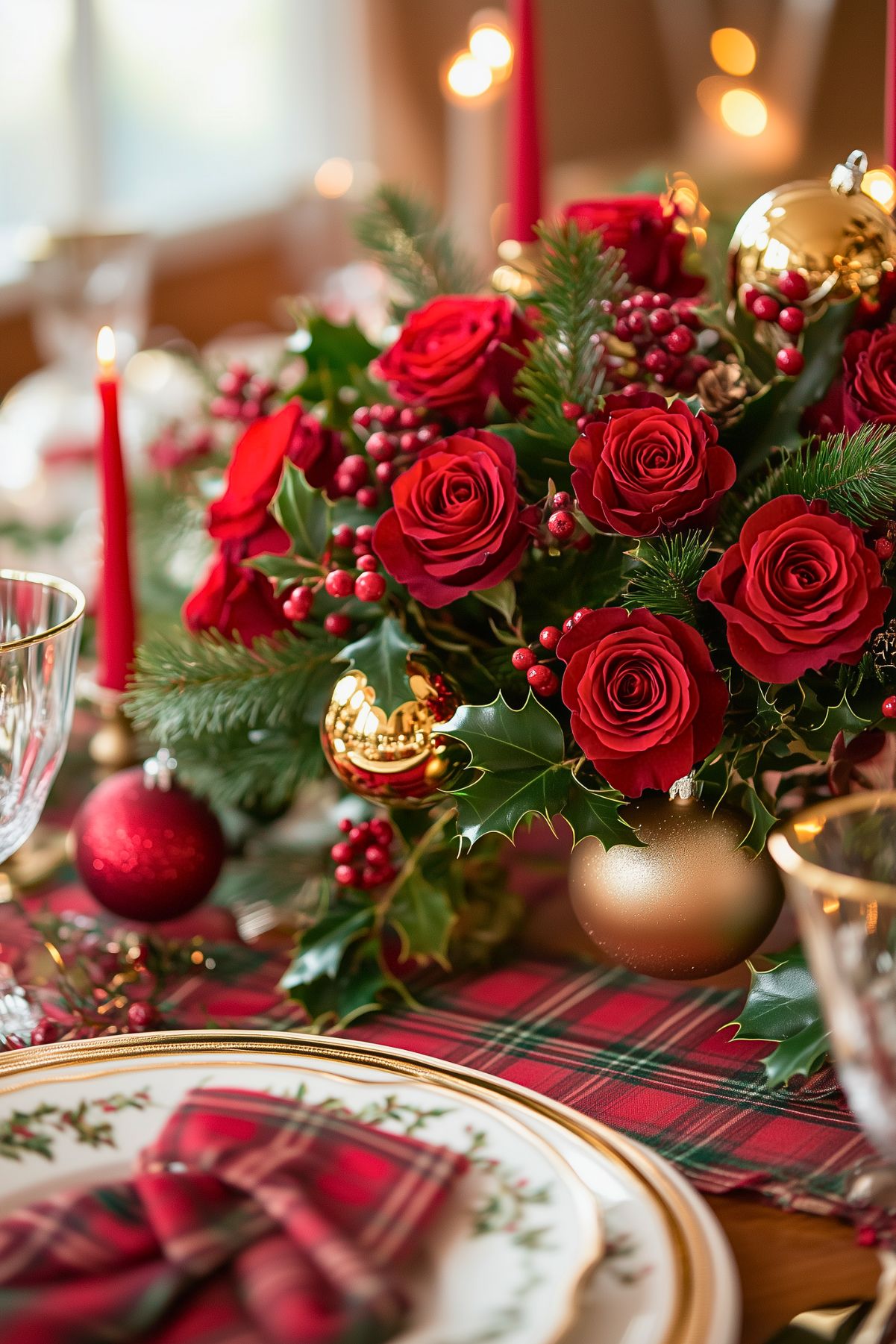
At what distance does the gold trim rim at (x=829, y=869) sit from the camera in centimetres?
35

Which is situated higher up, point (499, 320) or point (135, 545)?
point (499, 320)

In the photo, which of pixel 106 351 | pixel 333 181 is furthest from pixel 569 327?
pixel 333 181

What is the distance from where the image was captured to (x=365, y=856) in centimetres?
59

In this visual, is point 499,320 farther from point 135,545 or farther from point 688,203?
point 135,545

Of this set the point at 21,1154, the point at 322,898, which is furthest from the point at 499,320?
the point at 21,1154

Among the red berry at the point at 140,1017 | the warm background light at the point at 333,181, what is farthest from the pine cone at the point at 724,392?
the warm background light at the point at 333,181

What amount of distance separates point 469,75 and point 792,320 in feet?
1.60

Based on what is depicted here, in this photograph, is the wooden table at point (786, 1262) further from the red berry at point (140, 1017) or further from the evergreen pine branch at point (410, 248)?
the evergreen pine branch at point (410, 248)

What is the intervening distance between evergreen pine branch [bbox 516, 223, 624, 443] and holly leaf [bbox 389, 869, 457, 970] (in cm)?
20

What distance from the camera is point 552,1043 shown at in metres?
0.53

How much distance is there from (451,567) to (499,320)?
129mm

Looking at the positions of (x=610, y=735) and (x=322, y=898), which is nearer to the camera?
(x=610, y=735)

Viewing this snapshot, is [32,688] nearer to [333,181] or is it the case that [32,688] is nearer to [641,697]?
[641,697]

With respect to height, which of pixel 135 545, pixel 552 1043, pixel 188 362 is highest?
pixel 188 362
